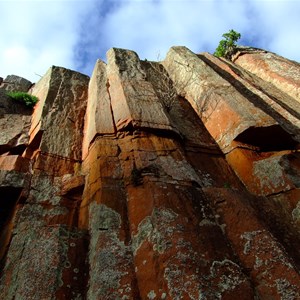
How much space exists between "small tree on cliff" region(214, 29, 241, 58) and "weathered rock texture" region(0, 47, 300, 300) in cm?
566

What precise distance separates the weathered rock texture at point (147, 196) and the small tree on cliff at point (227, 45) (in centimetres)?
566

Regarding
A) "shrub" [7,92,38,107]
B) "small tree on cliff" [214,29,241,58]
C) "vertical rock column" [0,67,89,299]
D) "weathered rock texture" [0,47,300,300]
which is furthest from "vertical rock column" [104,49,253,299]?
"small tree on cliff" [214,29,241,58]

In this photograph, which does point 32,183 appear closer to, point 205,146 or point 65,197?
point 65,197

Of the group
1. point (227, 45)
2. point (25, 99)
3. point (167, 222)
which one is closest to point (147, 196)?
point (167, 222)

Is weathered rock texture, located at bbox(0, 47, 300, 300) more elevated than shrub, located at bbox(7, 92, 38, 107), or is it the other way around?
shrub, located at bbox(7, 92, 38, 107)

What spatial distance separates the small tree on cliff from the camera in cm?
1154

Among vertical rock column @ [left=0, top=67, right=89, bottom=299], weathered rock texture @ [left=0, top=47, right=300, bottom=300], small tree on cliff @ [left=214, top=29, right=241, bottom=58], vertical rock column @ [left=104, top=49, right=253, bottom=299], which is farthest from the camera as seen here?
small tree on cliff @ [left=214, top=29, right=241, bottom=58]

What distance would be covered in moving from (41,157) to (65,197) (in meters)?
0.89

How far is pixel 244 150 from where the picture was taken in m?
4.54

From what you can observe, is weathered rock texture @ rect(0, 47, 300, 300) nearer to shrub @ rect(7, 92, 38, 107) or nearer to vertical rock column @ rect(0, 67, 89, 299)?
vertical rock column @ rect(0, 67, 89, 299)

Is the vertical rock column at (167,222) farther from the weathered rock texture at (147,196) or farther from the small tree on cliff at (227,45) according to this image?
the small tree on cliff at (227,45)

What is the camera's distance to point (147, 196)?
10.7 ft

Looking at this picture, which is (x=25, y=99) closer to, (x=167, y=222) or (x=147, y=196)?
(x=147, y=196)

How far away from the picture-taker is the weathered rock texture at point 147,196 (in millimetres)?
2617
